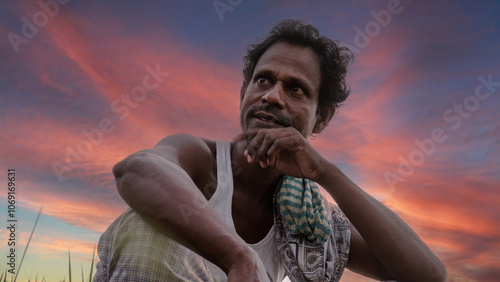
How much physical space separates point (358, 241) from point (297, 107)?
0.99 meters

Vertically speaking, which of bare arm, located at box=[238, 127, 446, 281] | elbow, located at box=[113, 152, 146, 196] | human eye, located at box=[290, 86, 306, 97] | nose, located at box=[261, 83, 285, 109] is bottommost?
elbow, located at box=[113, 152, 146, 196]

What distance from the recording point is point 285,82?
112 inches

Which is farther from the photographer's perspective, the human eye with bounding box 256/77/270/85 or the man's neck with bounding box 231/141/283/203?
the human eye with bounding box 256/77/270/85

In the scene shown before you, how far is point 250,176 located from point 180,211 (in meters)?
1.38

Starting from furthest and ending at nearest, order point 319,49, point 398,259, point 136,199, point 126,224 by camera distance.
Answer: point 319,49
point 398,259
point 126,224
point 136,199

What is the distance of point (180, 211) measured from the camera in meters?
1.33

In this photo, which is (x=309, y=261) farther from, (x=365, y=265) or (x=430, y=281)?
(x=430, y=281)

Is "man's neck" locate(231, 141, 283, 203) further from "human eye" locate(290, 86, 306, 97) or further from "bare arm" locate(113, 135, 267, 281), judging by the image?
"bare arm" locate(113, 135, 267, 281)

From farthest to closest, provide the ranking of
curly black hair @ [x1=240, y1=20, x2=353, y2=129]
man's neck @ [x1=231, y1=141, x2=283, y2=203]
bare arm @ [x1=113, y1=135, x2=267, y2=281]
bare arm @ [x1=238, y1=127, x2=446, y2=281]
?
1. curly black hair @ [x1=240, y1=20, x2=353, y2=129]
2. man's neck @ [x1=231, y1=141, x2=283, y2=203]
3. bare arm @ [x1=238, y1=127, x2=446, y2=281]
4. bare arm @ [x1=113, y1=135, x2=267, y2=281]

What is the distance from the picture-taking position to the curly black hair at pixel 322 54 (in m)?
3.33

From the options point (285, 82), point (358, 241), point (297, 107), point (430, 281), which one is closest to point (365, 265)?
point (358, 241)

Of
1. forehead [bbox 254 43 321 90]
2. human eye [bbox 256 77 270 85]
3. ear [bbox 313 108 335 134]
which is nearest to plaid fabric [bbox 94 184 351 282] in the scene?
human eye [bbox 256 77 270 85]

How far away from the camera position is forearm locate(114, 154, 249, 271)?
1269 mm

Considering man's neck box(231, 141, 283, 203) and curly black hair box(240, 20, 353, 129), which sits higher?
curly black hair box(240, 20, 353, 129)
